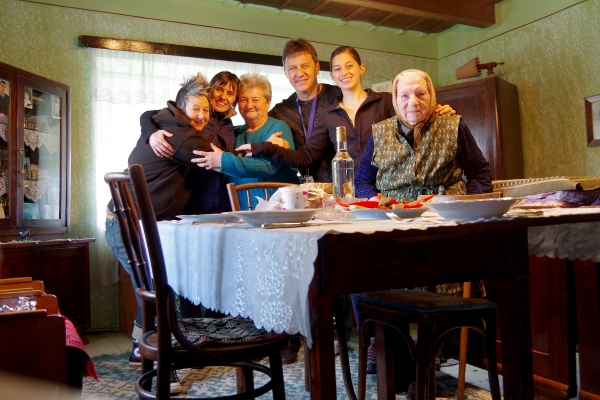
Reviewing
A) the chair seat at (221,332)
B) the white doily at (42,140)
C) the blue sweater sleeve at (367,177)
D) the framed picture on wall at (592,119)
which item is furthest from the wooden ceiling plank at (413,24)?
the chair seat at (221,332)

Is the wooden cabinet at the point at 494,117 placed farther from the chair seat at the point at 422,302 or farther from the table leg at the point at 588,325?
the chair seat at the point at 422,302

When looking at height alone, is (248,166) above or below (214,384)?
above

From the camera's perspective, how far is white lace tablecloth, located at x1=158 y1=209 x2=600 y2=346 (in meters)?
1.10

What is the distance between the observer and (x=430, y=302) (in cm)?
158

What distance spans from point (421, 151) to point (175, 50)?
324cm

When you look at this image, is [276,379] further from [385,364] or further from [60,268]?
[60,268]

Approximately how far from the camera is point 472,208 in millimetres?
1217

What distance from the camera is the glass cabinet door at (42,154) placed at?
380 cm

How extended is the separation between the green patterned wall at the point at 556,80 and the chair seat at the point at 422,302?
3.63m

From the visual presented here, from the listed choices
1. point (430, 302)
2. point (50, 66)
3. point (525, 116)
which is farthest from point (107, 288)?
point (525, 116)

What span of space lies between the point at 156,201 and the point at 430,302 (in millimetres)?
1659

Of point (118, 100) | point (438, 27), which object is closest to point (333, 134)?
point (118, 100)

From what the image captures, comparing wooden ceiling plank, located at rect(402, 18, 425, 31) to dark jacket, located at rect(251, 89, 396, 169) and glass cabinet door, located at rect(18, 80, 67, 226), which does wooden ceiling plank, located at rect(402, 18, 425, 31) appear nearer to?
dark jacket, located at rect(251, 89, 396, 169)

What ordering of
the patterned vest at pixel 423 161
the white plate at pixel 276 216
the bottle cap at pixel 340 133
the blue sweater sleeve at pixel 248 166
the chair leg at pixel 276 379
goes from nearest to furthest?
the white plate at pixel 276 216, the chair leg at pixel 276 379, the bottle cap at pixel 340 133, the patterned vest at pixel 423 161, the blue sweater sleeve at pixel 248 166
